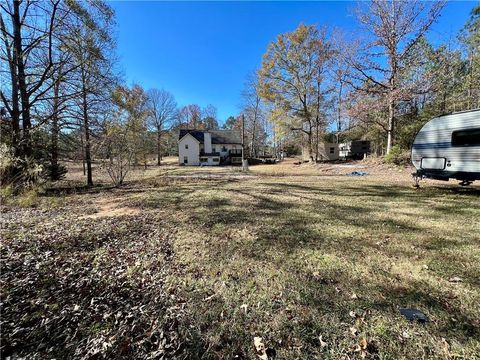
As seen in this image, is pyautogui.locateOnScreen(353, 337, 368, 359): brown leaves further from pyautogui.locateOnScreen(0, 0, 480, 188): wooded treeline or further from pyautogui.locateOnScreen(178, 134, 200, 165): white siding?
pyautogui.locateOnScreen(178, 134, 200, 165): white siding

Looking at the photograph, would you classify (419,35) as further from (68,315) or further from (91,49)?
(68,315)

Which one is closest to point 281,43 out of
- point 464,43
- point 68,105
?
point 464,43

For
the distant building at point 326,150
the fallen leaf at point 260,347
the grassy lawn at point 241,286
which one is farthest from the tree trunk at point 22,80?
the distant building at point 326,150

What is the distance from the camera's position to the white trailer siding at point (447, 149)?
709 cm

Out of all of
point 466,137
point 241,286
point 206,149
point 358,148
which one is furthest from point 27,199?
point 358,148

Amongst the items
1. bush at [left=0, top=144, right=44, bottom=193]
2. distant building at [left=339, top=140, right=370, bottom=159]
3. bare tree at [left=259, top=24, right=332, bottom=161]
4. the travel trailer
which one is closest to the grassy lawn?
the travel trailer

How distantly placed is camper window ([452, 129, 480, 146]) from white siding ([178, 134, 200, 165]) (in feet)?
123

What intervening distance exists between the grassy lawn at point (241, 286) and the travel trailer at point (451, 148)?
108 inches

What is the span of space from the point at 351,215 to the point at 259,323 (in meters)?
4.33

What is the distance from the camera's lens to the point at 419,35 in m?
14.8

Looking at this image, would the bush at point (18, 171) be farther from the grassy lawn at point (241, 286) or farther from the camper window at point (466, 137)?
the camper window at point (466, 137)

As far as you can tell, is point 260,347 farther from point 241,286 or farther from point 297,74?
point 297,74

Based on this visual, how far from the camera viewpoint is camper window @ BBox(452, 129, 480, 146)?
6.97 metres

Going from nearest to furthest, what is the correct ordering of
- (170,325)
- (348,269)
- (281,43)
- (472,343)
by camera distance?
(472,343)
(170,325)
(348,269)
(281,43)
